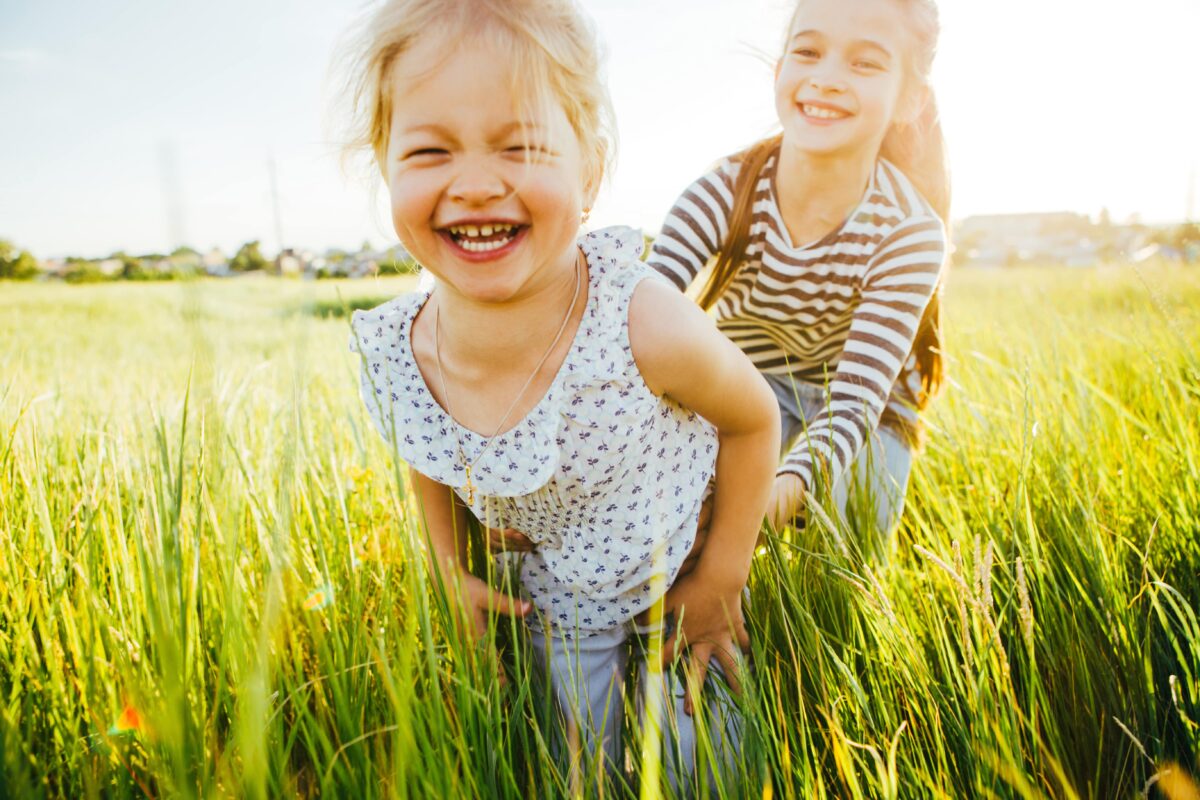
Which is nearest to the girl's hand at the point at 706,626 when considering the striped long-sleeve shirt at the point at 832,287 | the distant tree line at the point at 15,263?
the striped long-sleeve shirt at the point at 832,287

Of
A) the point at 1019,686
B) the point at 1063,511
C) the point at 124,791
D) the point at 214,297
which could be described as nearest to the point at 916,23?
the point at 1063,511

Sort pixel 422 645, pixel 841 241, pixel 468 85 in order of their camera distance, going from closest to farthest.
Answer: pixel 468 85 < pixel 422 645 < pixel 841 241

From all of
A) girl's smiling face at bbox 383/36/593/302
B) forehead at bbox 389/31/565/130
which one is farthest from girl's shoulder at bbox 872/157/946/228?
forehead at bbox 389/31/565/130

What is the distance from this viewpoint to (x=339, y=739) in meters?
1.04

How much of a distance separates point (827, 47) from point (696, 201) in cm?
52

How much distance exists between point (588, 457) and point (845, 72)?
1208mm

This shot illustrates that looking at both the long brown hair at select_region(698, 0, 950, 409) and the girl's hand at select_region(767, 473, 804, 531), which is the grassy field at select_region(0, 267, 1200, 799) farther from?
the long brown hair at select_region(698, 0, 950, 409)

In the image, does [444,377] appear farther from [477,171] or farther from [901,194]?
[901,194]

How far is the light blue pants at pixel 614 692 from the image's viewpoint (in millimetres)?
1349

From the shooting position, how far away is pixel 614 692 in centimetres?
158

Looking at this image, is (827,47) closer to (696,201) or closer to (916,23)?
(916,23)

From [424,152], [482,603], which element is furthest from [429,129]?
[482,603]

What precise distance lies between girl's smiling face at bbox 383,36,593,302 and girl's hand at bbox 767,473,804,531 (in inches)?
30.8

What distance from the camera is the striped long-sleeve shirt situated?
1.87m
